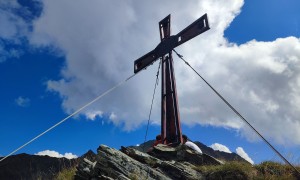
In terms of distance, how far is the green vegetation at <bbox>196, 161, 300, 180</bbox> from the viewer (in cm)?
1160

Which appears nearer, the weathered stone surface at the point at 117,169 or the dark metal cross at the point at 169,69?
the weathered stone surface at the point at 117,169

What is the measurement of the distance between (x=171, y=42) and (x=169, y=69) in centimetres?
153

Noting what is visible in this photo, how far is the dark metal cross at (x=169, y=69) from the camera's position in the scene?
17672mm

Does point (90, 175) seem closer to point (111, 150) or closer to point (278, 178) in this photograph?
point (111, 150)

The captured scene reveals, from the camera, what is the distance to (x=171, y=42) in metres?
19.3

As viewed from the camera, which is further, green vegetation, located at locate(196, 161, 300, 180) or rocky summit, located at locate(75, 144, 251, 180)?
rocky summit, located at locate(75, 144, 251, 180)

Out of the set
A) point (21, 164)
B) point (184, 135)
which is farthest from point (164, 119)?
point (21, 164)

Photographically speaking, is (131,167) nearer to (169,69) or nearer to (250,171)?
(250,171)

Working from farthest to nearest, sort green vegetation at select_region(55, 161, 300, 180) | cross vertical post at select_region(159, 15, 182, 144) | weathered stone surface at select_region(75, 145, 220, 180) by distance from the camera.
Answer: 1. cross vertical post at select_region(159, 15, 182, 144)
2. weathered stone surface at select_region(75, 145, 220, 180)
3. green vegetation at select_region(55, 161, 300, 180)

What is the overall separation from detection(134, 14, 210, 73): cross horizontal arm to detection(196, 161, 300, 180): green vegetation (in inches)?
317

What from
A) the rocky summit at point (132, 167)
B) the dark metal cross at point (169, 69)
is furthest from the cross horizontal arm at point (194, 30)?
the rocky summit at point (132, 167)

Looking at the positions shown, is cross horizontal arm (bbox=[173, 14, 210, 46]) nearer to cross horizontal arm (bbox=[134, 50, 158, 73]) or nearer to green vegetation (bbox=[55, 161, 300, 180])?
cross horizontal arm (bbox=[134, 50, 158, 73])

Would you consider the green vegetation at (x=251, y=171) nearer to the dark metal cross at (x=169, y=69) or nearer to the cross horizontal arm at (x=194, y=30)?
the dark metal cross at (x=169, y=69)

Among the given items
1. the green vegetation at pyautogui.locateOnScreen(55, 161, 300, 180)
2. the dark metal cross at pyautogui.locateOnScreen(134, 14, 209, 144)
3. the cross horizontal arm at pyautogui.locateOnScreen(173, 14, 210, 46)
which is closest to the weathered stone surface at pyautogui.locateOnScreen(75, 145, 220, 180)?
the green vegetation at pyautogui.locateOnScreen(55, 161, 300, 180)
